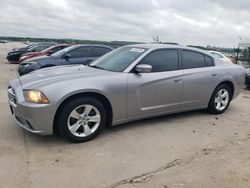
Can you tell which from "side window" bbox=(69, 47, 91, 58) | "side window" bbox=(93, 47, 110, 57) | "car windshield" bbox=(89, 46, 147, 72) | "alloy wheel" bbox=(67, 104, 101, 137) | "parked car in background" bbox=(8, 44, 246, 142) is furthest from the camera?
"side window" bbox=(93, 47, 110, 57)

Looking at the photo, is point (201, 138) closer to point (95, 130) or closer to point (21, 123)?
point (95, 130)

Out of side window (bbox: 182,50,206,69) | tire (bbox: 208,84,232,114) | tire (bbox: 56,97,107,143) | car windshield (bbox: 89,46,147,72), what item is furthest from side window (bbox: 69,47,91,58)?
tire (bbox: 56,97,107,143)

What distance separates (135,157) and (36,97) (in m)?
1.61

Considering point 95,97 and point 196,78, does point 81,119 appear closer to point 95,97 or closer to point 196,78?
point 95,97

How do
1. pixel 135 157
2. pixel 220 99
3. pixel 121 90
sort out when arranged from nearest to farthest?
pixel 135 157
pixel 121 90
pixel 220 99

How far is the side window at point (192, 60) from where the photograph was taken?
19.0 ft

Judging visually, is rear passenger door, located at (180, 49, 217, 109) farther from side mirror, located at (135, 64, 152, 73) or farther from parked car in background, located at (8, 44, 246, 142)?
side mirror, located at (135, 64, 152, 73)

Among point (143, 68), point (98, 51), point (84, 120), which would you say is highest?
point (98, 51)

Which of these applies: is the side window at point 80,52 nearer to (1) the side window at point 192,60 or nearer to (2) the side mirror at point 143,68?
(1) the side window at point 192,60

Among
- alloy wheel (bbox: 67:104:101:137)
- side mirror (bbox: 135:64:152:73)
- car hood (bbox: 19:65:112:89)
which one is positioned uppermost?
side mirror (bbox: 135:64:152:73)

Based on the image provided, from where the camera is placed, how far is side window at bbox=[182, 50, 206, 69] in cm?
580

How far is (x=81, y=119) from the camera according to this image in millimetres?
4508

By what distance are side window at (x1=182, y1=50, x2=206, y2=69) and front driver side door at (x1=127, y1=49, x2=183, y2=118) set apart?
0.60 feet

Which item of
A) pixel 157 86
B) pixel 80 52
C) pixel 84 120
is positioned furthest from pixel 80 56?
pixel 84 120
